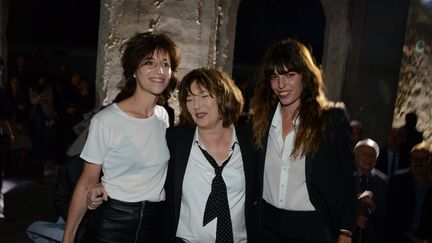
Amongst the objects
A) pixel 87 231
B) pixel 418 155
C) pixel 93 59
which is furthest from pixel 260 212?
pixel 93 59

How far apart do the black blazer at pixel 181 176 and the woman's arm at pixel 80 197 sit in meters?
0.38

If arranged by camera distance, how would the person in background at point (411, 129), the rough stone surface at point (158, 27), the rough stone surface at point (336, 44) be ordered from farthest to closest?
the rough stone surface at point (336, 44) → the person in background at point (411, 129) → the rough stone surface at point (158, 27)

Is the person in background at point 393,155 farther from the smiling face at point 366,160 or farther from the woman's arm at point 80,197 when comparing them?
the woman's arm at point 80,197

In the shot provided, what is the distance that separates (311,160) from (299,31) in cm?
1417

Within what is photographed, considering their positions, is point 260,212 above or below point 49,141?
above

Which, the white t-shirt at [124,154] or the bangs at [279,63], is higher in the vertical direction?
the bangs at [279,63]

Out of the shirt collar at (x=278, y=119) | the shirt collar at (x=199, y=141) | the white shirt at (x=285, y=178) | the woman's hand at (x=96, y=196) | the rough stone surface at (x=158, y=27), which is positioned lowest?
the woman's hand at (x=96, y=196)

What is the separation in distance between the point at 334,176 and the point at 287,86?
0.50 metres

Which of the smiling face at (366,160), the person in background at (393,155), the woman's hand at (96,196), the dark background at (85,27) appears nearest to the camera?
the woman's hand at (96,196)

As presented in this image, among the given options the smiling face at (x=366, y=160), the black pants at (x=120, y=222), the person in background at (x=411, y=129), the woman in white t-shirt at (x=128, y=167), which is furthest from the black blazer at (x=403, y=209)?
the black pants at (x=120, y=222)

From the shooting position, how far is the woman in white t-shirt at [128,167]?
239 centimetres

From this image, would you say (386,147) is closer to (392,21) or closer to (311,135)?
(392,21)

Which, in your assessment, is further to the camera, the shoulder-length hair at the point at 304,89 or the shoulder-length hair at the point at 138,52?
the shoulder-length hair at the point at 138,52

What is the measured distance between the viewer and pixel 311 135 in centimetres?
241
